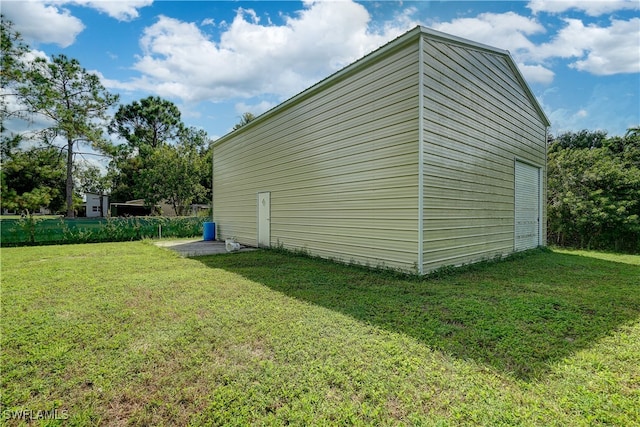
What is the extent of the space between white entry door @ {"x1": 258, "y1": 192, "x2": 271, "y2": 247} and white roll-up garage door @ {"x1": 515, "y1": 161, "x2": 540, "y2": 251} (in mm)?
6978

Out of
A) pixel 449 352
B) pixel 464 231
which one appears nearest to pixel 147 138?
pixel 464 231

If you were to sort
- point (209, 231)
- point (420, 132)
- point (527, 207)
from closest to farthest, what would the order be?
point (420, 132) → point (527, 207) → point (209, 231)

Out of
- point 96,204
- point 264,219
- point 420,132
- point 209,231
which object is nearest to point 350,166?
point 420,132

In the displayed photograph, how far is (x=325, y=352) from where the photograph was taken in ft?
8.24

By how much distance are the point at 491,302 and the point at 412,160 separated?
2527mm

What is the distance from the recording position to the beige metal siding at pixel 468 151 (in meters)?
5.23

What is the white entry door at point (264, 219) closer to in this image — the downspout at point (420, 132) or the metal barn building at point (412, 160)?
the metal barn building at point (412, 160)

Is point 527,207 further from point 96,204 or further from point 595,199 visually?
point 96,204

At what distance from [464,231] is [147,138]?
3089 cm

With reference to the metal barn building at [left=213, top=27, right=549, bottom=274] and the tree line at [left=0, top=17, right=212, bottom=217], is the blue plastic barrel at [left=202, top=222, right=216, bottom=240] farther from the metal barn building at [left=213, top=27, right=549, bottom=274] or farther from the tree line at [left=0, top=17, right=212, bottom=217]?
the tree line at [left=0, top=17, right=212, bottom=217]

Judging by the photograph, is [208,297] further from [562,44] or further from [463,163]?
[562,44]

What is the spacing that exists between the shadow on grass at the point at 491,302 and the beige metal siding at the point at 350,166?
73 cm

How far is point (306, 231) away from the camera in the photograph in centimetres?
773

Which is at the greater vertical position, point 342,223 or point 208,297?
point 342,223
